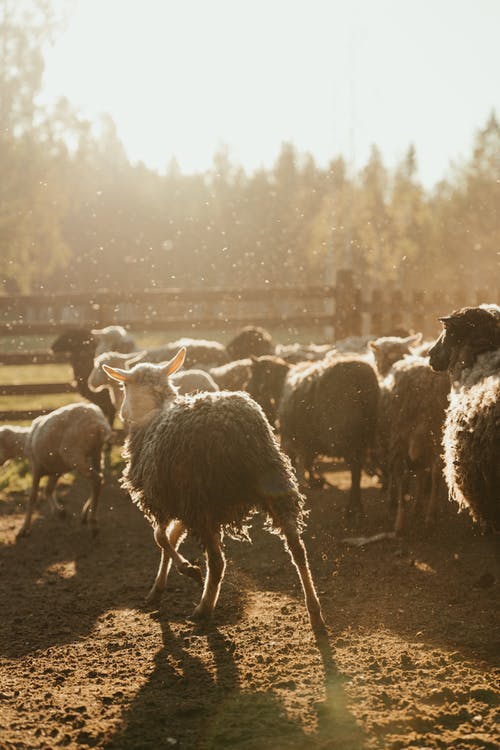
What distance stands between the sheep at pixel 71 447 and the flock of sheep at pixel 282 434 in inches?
0.5

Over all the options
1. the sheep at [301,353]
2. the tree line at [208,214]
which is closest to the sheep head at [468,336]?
the sheep at [301,353]

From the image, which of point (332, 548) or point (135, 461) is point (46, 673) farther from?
point (332, 548)

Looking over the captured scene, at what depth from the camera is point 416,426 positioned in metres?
6.91

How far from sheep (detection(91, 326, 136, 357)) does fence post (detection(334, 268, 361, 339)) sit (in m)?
3.56

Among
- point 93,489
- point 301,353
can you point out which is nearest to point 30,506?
point 93,489

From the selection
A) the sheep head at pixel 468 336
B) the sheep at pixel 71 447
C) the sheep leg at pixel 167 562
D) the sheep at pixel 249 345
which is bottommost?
the sheep leg at pixel 167 562

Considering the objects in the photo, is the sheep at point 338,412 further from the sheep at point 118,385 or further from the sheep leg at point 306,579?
the sheep leg at point 306,579

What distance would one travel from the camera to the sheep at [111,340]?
39.5 ft

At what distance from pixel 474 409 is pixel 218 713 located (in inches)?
90.0

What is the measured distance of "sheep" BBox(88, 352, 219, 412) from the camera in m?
8.87

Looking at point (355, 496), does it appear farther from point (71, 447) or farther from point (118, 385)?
point (118, 385)

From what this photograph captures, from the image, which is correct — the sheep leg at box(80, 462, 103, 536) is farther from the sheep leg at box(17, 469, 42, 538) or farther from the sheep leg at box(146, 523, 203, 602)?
the sheep leg at box(146, 523, 203, 602)

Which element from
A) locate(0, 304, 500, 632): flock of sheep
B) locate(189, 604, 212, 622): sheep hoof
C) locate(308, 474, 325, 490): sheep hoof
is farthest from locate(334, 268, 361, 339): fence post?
locate(189, 604, 212, 622): sheep hoof

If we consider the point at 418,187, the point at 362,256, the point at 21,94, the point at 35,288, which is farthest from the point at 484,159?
the point at 35,288
